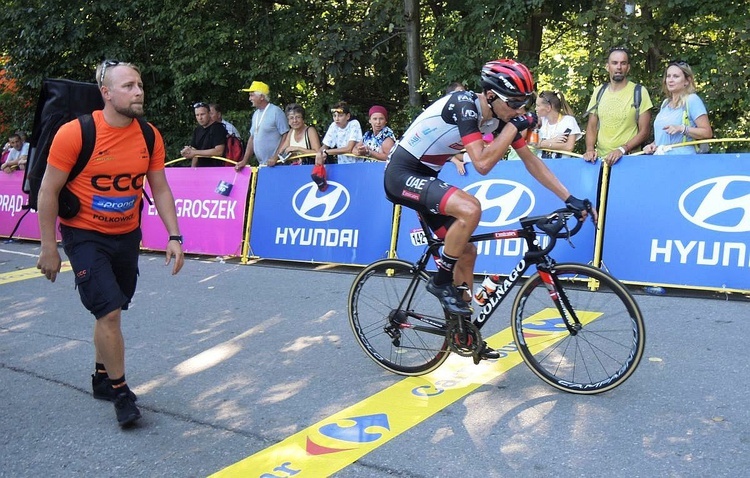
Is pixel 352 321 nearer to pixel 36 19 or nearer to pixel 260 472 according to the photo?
pixel 260 472

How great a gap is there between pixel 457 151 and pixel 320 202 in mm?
4501

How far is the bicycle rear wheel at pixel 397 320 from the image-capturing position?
486cm

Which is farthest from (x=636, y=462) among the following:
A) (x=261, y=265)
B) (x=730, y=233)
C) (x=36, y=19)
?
(x=36, y=19)

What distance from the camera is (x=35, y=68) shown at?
16531 millimetres

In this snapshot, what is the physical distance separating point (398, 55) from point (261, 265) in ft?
22.4

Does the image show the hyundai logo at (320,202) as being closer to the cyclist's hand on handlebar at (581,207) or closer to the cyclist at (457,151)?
the cyclist at (457,151)

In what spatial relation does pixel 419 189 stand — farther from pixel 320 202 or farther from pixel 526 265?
pixel 320 202

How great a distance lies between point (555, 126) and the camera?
8.23 m

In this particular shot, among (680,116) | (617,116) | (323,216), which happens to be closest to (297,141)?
(323,216)

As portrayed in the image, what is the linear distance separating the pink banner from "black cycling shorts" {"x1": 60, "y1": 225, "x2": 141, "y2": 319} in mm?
5305

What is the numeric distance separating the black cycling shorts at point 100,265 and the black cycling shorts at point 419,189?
1642mm

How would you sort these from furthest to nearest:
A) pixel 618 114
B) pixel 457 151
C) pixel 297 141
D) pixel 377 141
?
1. pixel 297 141
2. pixel 377 141
3. pixel 618 114
4. pixel 457 151

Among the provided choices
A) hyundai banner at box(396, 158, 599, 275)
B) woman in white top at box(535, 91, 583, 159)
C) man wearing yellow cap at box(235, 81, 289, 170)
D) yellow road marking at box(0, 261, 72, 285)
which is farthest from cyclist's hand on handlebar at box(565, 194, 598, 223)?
yellow road marking at box(0, 261, 72, 285)

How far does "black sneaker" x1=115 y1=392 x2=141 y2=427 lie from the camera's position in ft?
13.9
